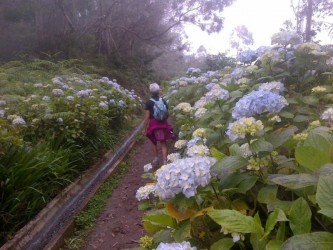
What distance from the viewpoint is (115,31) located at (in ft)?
58.1

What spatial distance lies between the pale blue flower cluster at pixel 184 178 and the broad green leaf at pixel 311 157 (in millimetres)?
422

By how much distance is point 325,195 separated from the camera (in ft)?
4.09

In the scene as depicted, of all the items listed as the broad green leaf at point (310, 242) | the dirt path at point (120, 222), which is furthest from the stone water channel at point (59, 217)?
the broad green leaf at point (310, 242)

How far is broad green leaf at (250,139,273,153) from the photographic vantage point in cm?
169

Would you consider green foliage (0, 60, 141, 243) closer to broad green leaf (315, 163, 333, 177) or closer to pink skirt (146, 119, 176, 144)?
pink skirt (146, 119, 176, 144)

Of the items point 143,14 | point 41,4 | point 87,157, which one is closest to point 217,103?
point 87,157

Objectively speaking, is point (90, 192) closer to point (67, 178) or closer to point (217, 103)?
point (67, 178)

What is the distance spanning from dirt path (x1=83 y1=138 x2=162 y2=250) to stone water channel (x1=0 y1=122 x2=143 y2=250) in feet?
1.02

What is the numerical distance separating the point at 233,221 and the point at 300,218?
27 centimetres

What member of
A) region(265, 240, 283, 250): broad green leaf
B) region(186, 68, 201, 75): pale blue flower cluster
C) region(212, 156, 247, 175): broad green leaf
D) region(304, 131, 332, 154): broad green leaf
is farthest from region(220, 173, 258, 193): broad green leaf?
region(186, 68, 201, 75): pale blue flower cluster

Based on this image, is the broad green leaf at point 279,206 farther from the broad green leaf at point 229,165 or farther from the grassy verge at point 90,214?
the grassy verge at point 90,214

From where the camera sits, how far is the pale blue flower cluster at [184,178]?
162cm

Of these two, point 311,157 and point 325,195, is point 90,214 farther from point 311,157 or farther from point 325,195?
point 325,195

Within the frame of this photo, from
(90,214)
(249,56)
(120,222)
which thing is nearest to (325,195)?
(249,56)
